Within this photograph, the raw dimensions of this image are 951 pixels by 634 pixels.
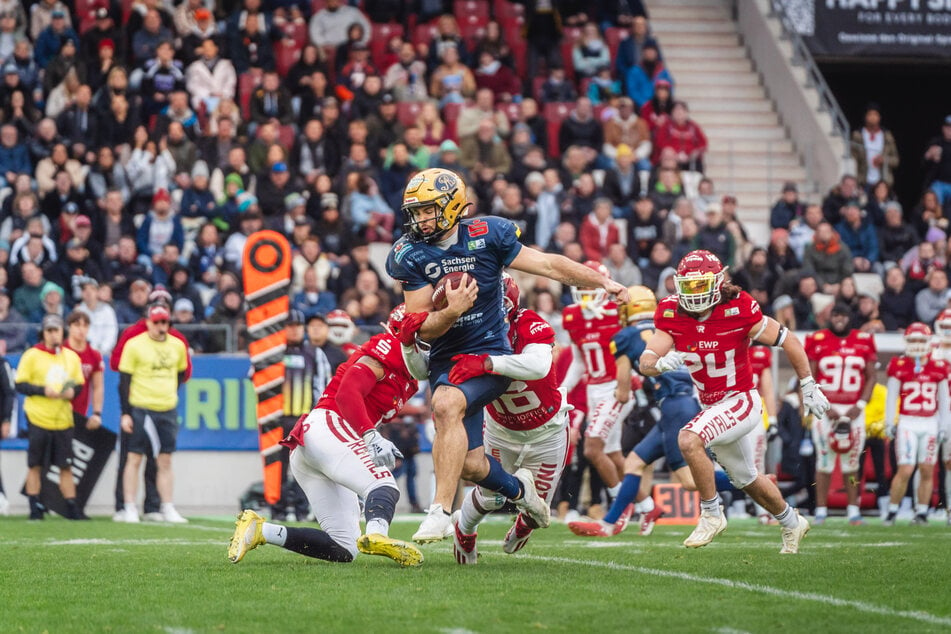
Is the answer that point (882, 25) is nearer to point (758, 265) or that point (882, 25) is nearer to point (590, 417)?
point (758, 265)

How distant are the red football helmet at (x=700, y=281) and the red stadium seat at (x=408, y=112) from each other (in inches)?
450

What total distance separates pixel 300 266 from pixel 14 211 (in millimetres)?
3562

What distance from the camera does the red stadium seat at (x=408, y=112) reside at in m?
20.8

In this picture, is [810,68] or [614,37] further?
[810,68]

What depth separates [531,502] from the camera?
27.6ft

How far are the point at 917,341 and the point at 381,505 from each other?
9145 mm

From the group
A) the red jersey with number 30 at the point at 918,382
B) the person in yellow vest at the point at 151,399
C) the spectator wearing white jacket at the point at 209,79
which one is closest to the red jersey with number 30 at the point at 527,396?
the person in yellow vest at the point at 151,399

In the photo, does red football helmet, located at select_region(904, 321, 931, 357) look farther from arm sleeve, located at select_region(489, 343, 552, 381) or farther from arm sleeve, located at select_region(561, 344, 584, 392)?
arm sleeve, located at select_region(489, 343, 552, 381)

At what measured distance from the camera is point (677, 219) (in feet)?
64.2

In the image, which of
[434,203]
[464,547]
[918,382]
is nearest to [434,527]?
[464,547]

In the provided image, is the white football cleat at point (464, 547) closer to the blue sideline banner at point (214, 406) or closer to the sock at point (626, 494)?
the sock at point (626, 494)

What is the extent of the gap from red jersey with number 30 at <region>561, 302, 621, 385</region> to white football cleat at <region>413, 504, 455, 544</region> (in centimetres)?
625

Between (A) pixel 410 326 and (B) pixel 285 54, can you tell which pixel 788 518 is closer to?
(A) pixel 410 326

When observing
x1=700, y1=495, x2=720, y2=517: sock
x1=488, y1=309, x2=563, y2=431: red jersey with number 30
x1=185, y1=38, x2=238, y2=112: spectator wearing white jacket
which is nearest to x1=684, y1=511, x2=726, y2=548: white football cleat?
x1=700, y1=495, x2=720, y2=517: sock
